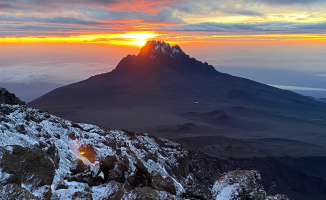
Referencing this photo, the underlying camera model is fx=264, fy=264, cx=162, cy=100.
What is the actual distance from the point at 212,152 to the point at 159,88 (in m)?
61.4

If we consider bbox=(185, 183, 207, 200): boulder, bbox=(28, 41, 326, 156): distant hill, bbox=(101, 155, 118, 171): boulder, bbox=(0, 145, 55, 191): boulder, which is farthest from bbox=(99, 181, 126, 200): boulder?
bbox=(28, 41, 326, 156): distant hill

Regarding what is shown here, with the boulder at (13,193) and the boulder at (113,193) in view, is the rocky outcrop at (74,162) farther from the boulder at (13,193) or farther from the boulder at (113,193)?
the boulder at (13,193)

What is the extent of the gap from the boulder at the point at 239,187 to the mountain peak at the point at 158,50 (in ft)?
384

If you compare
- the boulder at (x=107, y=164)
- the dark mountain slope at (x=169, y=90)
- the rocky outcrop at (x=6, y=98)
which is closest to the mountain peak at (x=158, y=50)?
the dark mountain slope at (x=169, y=90)

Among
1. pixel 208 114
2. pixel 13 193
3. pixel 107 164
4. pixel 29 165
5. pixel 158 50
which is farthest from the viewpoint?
pixel 158 50

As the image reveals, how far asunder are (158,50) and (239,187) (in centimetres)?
11802

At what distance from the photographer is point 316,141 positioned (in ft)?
213

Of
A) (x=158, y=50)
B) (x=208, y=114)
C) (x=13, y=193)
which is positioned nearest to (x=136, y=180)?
(x=13, y=193)

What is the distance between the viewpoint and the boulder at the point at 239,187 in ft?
20.4

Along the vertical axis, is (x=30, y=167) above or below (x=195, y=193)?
above

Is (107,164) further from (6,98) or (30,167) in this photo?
(6,98)

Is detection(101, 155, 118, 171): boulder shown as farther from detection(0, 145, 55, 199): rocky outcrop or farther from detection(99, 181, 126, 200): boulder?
detection(99, 181, 126, 200): boulder

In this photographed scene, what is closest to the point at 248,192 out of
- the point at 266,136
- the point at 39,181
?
the point at 39,181

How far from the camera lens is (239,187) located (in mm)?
6254
